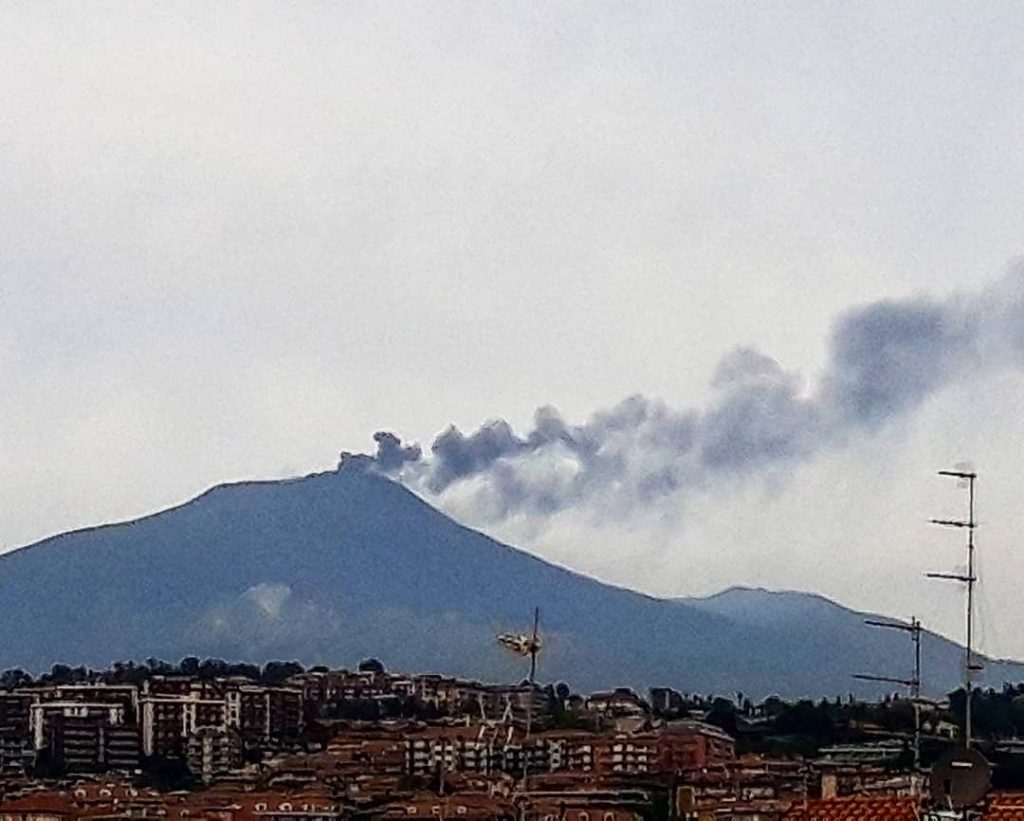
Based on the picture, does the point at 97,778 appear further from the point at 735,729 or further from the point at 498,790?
the point at 498,790

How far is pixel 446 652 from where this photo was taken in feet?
544

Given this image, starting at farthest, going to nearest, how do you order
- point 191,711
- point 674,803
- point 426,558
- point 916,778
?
point 426,558, point 191,711, point 674,803, point 916,778

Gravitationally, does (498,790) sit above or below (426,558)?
below

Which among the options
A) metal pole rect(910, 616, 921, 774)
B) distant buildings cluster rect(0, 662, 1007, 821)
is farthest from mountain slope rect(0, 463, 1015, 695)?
metal pole rect(910, 616, 921, 774)

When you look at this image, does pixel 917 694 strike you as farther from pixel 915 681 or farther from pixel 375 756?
pixel 375 756

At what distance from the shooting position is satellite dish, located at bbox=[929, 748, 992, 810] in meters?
14.6

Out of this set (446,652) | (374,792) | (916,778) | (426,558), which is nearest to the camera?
(916,778)

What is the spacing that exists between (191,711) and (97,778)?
7.76m

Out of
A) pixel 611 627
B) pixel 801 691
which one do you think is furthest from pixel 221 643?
pixel 801 691

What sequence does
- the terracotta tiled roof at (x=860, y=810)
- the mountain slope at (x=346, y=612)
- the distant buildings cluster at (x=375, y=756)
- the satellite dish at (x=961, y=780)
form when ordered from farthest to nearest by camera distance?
the mountain slope at (x=346, y=612)
the distant buildings cluster at (x=375, y=756)
the terracotta tiled roof at (x=860, y=810)
the satellite dish at (x=961, y=780)

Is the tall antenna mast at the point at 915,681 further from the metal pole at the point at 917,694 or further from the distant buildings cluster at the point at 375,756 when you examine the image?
the distant buildings cluster at the point at 375,756

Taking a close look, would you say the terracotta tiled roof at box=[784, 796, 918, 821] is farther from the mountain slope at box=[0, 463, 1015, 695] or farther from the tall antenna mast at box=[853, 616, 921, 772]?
the mountain slope at box=[0, 463, 1015, 695]

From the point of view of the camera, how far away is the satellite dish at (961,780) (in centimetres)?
1462

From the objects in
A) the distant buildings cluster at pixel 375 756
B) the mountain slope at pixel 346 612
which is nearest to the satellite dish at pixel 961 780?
the distant buildings cluster at pixel 375 756
